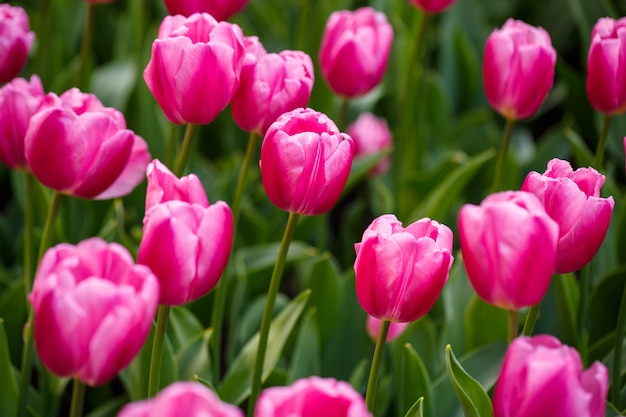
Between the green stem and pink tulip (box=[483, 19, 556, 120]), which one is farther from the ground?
pink tulip (box=[483, 19, 556, 120])

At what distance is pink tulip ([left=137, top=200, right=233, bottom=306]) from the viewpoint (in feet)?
1.98

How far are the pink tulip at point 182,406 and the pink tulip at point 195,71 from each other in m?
0.37

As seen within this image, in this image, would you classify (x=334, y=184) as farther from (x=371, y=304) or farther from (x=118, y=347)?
(x=118, y=347)

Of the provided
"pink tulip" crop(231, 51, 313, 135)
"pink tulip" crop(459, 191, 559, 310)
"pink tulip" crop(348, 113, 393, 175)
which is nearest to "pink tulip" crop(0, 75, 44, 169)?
"pink tulip" crop(231, 51, 313, 135)

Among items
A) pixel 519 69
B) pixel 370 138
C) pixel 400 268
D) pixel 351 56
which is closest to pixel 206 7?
pixel 351 56

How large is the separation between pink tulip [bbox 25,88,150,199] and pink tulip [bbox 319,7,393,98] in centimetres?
36

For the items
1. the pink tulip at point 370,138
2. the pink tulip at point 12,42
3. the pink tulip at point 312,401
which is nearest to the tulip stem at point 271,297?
the pink tulip at point 312,401

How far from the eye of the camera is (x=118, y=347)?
0.53 m

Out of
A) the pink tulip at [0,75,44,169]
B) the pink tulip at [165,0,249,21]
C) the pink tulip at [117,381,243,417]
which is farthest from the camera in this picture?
the pink tulip at [165,0,249,21]

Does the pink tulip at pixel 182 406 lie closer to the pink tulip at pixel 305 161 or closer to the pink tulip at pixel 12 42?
the pink tulip at pixel 305 161

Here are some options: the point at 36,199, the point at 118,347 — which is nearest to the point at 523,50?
the point at 118,347

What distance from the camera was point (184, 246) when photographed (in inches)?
23.9

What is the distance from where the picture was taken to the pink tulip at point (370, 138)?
4.68 ft

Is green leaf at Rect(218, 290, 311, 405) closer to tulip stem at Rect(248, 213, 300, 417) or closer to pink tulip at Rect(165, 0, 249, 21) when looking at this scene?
tulip stem at Rect(248, 213, 300, 417)
